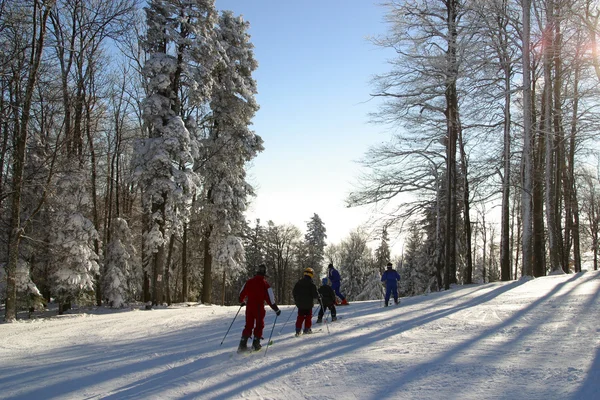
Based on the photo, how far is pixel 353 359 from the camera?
7.43m

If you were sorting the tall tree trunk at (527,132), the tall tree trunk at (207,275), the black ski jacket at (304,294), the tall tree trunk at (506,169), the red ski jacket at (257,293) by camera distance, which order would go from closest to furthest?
the red ski jacket at (257,293)
the black ski jacket at (304,294)
the tall tree trunk at (527,132)
the tall tree trunk at (506,169)
the tall tree trunk at (207,275)

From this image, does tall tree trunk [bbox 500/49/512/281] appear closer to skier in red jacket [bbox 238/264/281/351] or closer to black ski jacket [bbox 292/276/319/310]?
black ski jacket [bbox 292/276/319/310]

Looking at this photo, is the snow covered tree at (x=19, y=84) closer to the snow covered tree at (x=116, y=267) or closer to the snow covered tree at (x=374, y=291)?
the snow covered tree at (x=116, y=267)

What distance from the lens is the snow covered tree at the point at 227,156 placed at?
24281 millimetres

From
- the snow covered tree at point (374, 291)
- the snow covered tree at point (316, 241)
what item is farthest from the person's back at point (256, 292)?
the snow covered tree at point (316, 241)

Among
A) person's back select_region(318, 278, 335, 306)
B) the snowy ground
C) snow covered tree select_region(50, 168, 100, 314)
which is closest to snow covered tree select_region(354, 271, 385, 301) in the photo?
snow covered tree select_region(50, 168, 100, 314)

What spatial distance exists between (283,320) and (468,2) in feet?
46.8

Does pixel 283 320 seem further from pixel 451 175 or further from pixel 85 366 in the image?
pixel 451 175

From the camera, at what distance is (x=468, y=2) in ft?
57.9

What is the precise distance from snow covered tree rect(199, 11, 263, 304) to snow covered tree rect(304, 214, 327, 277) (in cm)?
3317

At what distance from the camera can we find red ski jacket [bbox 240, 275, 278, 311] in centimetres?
888

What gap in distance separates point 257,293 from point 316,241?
5153 centimetres

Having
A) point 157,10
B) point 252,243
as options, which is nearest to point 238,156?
point 157,10

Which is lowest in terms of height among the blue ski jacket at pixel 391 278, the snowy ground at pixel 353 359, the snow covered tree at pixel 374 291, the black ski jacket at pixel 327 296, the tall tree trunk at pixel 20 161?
the snow covered tree at pixel 374 291
